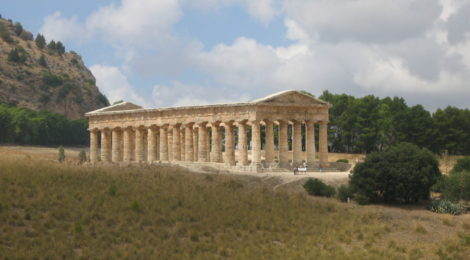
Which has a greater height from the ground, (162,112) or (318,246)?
(162,112)

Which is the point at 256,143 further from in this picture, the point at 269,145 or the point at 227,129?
the point at 227,129

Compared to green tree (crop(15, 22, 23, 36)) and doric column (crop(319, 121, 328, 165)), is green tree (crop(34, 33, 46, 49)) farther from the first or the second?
doric column (crop(319, 121, 328, 165))

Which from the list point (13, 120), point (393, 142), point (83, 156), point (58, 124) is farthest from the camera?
point (58, 124)

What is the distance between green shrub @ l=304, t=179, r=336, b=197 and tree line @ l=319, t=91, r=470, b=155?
4455cm

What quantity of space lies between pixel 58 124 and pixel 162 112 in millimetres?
61355

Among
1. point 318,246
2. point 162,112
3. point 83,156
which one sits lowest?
point 318,246

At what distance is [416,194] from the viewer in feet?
154

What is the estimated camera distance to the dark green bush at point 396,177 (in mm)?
46375

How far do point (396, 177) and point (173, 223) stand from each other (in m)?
20.7

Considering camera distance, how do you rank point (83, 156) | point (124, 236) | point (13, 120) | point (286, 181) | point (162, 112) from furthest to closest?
1. point (13, 120)
2. point (83, 156)
3. point (162, 112)
4. point (286, 181)
5. point (124, 236)

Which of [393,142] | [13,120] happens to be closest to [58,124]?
[13,120]

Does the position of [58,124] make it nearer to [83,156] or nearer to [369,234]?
[83,156]

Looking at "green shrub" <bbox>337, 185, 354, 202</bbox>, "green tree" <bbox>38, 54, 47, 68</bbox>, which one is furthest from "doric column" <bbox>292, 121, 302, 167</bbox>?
"green tree" <bbox>38, 54, 47, 68</bbox>

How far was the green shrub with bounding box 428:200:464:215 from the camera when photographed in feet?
145
